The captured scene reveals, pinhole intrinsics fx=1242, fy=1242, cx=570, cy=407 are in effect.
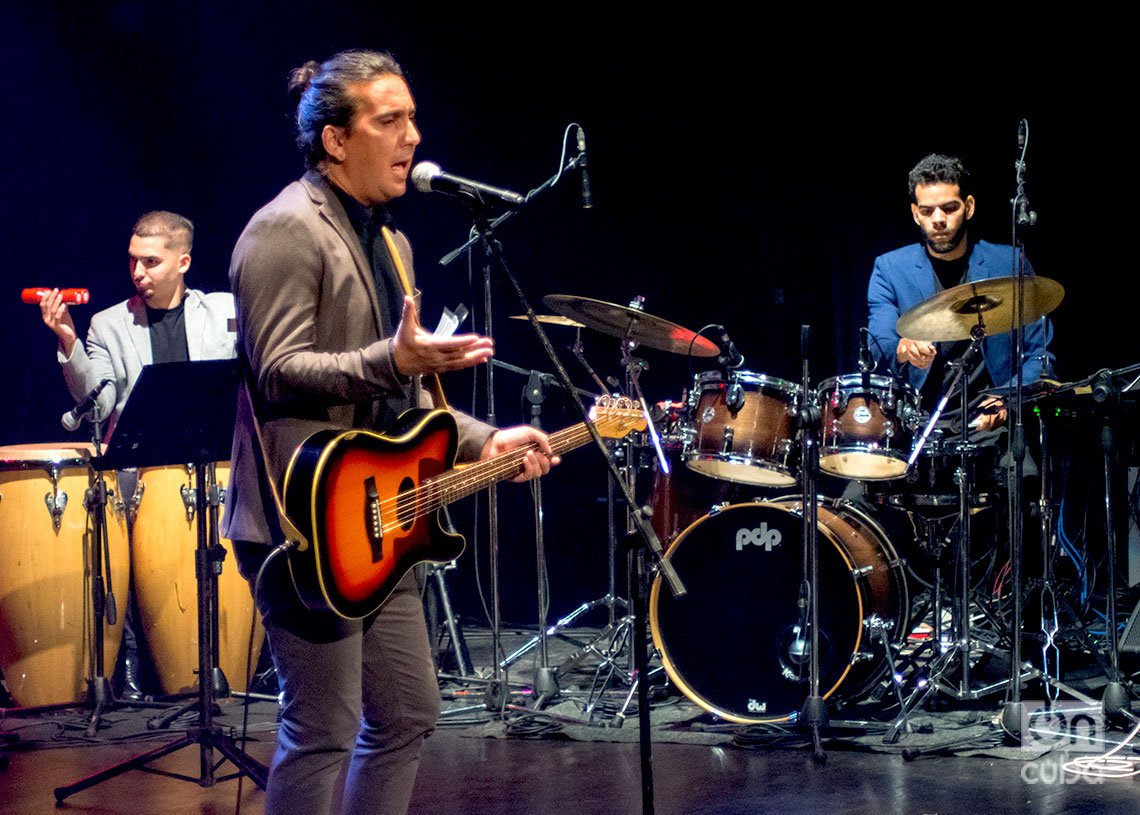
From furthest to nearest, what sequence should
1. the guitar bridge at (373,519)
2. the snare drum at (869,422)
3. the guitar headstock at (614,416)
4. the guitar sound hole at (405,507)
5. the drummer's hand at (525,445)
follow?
1. the snare drum at (869,422)
2. the guitar headstock at (614,416)
3. the drummer's hand at (525,445)
4. the guitar sound hole at (405,507)
5. the guitar bridge at (373,519)

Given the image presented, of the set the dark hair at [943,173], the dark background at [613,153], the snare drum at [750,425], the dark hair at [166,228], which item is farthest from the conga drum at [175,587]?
the dark hair at [943,173]

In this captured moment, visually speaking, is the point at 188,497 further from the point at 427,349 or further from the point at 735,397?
the point at 427,349

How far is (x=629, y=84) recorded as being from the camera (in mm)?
7270

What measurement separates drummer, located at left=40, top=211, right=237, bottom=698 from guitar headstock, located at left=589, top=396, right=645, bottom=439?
2.39 meters

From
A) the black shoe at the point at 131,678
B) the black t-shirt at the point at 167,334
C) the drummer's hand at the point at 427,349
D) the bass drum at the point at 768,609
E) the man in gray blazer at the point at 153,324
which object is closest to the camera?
the drummer's hand at the point at 427,349

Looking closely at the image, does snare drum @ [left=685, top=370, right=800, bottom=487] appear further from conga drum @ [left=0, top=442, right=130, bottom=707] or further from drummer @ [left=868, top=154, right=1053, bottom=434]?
conga drum @ [left=0, top=442, right=130, bottom=707]

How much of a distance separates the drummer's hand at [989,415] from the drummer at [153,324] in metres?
3.29

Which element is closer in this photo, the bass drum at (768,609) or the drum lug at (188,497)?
the bass drum at (768,609)

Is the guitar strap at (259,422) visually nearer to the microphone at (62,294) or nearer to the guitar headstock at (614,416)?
the guitar headstock at (614,416)

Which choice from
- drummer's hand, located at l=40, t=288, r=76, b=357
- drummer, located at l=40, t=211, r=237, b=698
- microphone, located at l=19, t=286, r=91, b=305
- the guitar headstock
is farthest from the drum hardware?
the guitar headstock

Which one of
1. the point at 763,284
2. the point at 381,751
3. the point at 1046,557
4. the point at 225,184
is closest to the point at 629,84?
the point at 763,284

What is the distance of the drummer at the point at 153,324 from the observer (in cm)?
566

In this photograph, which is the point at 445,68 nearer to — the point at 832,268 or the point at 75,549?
the point at 832,268

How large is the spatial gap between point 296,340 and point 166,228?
3442mm
